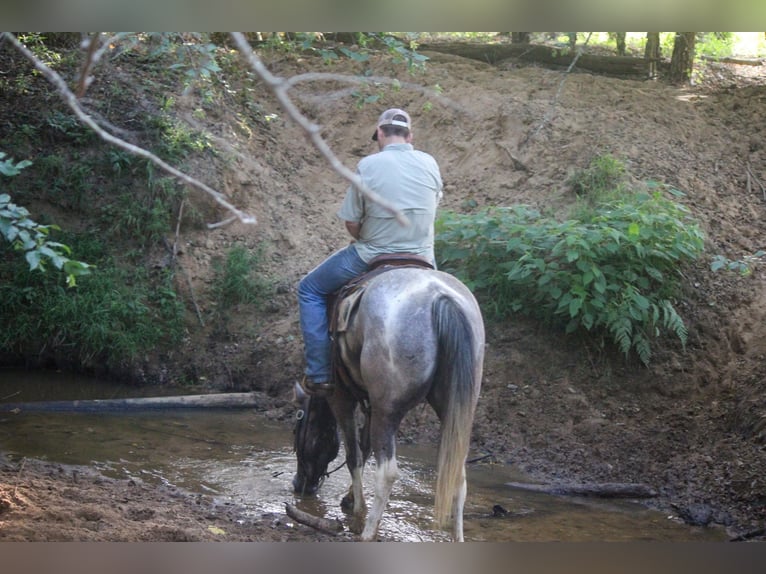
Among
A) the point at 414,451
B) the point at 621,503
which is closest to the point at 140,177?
the point at 414,451

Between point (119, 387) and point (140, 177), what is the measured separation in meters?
1.61

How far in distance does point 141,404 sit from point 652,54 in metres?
4.38

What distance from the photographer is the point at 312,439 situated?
400 cm

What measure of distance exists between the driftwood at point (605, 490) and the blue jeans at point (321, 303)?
1.34 m

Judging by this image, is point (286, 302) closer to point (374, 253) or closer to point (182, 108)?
point (182, 108)

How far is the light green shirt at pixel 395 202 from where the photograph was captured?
11.7 feet

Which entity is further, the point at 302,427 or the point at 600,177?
the point at 600,177

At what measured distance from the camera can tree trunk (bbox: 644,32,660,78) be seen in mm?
6184

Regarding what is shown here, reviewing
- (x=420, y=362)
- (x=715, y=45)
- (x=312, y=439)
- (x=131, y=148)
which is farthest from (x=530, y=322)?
(x=131, y=148)

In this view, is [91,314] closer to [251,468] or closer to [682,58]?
[251,468]

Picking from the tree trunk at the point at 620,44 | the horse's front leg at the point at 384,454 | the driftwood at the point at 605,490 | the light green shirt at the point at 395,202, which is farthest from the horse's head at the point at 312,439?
the tree trunk at the point at 620,44

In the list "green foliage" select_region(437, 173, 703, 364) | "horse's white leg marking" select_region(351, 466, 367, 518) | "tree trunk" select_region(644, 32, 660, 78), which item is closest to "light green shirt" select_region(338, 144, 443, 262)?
"horse's white leg marking" select_region(351, 466, 367, 518)

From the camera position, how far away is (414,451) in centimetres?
473

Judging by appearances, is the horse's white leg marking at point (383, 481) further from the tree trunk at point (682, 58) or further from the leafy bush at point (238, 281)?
the tree trunk at point (682, 58)
